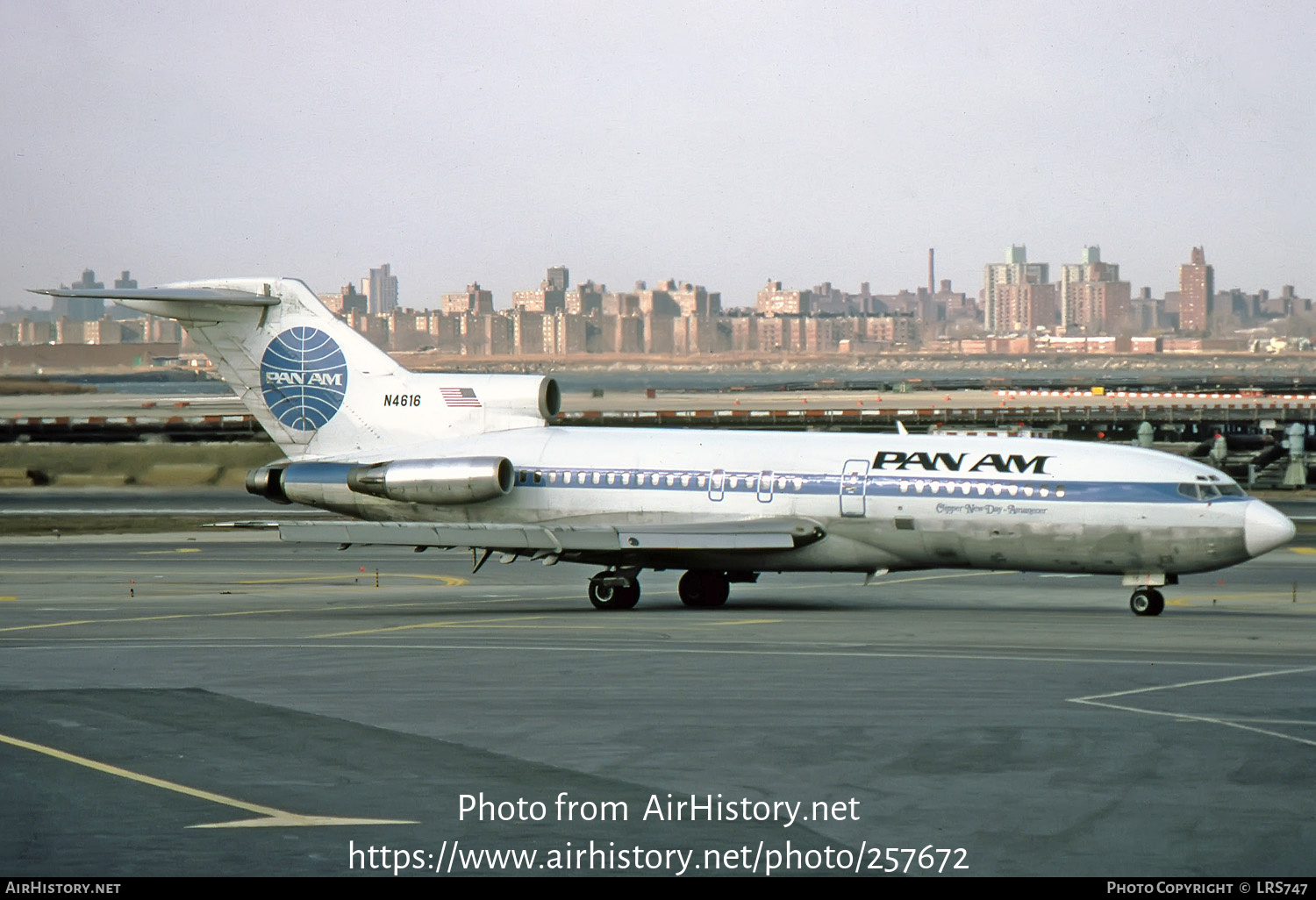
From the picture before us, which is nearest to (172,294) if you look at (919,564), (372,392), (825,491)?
(372,392)

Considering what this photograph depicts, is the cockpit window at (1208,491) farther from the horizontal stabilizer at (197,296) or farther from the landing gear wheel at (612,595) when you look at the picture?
the horizontal stabilizer at (197,296)

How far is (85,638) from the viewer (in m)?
28.0

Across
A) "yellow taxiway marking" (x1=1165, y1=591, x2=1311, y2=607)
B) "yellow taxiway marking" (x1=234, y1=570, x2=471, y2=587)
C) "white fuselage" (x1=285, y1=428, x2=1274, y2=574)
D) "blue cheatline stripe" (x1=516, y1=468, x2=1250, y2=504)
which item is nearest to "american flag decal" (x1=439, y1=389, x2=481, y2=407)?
"white fuselage" (x1=285, y1=428, x2=1274, y2=574)

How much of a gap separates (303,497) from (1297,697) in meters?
22.4

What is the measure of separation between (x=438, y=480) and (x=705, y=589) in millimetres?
6492

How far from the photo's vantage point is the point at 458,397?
121ft

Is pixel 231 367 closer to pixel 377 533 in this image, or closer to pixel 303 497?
pixel 303 497

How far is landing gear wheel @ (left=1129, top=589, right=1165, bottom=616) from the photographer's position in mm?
30844

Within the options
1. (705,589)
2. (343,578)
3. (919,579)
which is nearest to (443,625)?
(705,589)

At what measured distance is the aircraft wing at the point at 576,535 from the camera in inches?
1256

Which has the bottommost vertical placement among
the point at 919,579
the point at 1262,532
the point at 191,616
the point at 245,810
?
the point at 919,579

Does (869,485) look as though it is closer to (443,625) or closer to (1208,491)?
(1208,491)

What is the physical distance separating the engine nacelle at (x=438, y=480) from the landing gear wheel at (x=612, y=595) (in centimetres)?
329

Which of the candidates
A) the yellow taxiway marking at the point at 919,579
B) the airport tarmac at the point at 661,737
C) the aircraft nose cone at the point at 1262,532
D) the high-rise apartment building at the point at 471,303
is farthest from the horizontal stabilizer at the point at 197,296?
the high-rise apartment building at the point at 471,303
